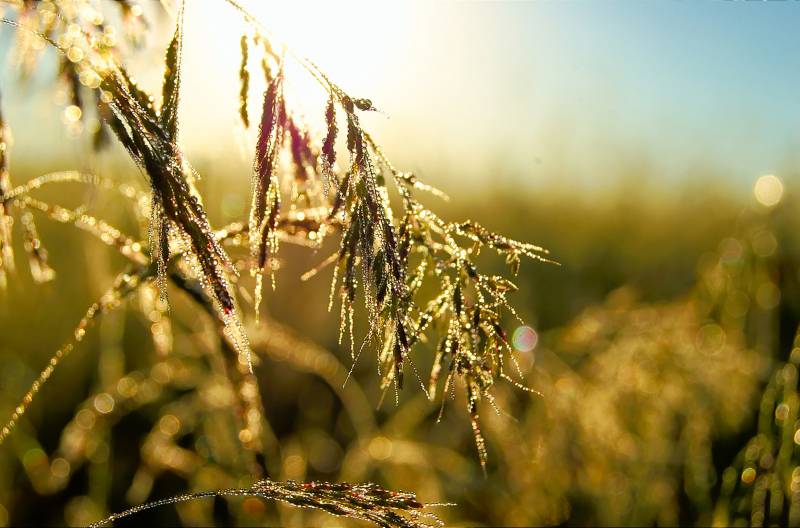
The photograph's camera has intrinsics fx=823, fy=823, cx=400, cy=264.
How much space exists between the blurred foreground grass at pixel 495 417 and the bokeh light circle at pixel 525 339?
30 millimetres

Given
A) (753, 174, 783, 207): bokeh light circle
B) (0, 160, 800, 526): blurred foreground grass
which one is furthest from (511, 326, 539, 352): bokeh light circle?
(753, 174, 783, 207): bokeh light circle

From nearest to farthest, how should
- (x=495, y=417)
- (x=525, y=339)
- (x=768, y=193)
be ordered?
(x=495, y=417) → (x=768, y=193) → (x=525, y=339)

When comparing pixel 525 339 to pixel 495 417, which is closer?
pixel 495 417

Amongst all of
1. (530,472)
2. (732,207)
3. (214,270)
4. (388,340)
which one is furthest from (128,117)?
(732,207)

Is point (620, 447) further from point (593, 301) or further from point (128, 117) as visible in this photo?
point (128, 117)

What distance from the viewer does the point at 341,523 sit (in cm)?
196

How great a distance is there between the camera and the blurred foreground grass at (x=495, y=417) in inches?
80.2

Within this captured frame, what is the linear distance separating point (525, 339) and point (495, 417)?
662mm

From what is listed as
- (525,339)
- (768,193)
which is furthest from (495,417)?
(768,193)

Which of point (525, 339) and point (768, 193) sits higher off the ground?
point (768, 193)

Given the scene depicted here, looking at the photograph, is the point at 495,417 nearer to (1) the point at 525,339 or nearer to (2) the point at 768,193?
(1) the point at 525,339

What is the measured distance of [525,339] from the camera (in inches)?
105

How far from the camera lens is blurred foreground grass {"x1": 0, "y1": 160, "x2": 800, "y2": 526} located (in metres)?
2.04

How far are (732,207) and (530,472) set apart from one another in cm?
290
